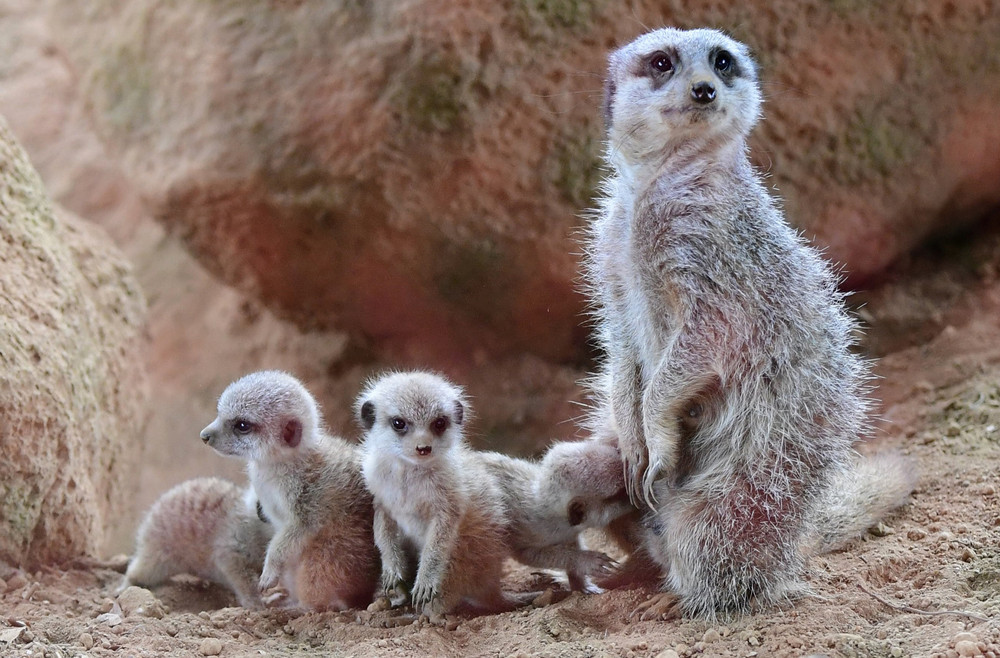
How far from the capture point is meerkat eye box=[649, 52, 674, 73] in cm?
311

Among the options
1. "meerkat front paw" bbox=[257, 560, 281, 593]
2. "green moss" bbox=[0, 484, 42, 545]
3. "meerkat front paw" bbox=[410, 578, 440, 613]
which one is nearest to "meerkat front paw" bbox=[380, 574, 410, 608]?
"meerkat front paw" bbox=[410, 578, 440, 613]

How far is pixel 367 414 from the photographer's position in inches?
134

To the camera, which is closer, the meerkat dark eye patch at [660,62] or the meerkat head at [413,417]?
the meerkat dark eye patch at [660,62]

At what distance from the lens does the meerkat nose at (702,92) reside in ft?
9.76

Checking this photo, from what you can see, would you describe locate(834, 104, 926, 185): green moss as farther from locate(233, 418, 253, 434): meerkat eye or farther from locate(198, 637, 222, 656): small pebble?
locate(198, 637, 222, 656): small pebble

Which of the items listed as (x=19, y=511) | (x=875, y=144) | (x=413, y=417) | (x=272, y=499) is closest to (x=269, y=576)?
(x=272, y=499)

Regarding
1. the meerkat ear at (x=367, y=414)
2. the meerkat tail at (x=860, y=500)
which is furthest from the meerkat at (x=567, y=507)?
the meerkat tail at (x=860, y=500)

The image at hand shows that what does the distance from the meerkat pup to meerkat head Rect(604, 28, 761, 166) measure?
41.0 inches

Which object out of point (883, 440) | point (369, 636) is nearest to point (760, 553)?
point (369, 636)

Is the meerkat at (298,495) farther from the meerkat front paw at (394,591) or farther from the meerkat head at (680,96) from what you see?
the meerkat head at (680,96)

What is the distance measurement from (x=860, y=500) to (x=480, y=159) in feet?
7.19

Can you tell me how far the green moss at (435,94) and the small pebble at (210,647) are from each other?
2.45 m

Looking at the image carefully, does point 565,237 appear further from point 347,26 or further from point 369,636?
point 369,636

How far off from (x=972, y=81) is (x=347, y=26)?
119 inches
